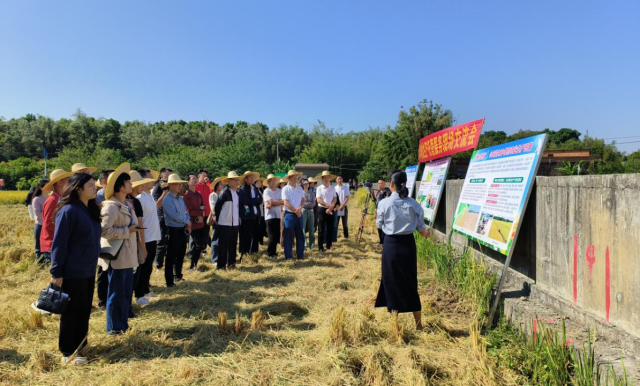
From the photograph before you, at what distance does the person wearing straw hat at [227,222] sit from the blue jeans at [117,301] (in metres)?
2.73

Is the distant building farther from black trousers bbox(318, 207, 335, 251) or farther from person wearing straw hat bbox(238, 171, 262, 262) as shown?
person wearing straw hat bbox(238, 171, 262, 262)

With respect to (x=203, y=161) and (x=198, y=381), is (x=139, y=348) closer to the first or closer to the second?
(x=198, y=381)

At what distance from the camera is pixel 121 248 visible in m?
3.73

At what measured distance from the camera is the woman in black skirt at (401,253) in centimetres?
371

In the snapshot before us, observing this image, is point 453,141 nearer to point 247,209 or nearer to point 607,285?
point 247,209

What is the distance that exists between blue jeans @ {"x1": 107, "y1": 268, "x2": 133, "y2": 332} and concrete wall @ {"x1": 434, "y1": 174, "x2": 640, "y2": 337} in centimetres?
414

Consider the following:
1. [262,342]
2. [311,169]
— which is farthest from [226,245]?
[311,169]

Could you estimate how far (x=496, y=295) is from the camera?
3.64 meters

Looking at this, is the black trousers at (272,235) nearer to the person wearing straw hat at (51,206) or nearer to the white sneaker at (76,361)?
the person wearing straw hat at (51,206)

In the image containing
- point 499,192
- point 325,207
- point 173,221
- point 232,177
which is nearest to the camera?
point 499,192

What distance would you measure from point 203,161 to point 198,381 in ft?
79.9

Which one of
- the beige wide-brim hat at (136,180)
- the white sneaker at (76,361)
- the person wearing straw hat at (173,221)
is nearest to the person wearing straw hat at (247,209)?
the person wearing straw hat at (173,221)

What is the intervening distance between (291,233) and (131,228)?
3.88 metres

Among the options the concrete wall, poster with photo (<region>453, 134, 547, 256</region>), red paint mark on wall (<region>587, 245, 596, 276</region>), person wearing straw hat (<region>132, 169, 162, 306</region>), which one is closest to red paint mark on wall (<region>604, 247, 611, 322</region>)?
the concrete wall
